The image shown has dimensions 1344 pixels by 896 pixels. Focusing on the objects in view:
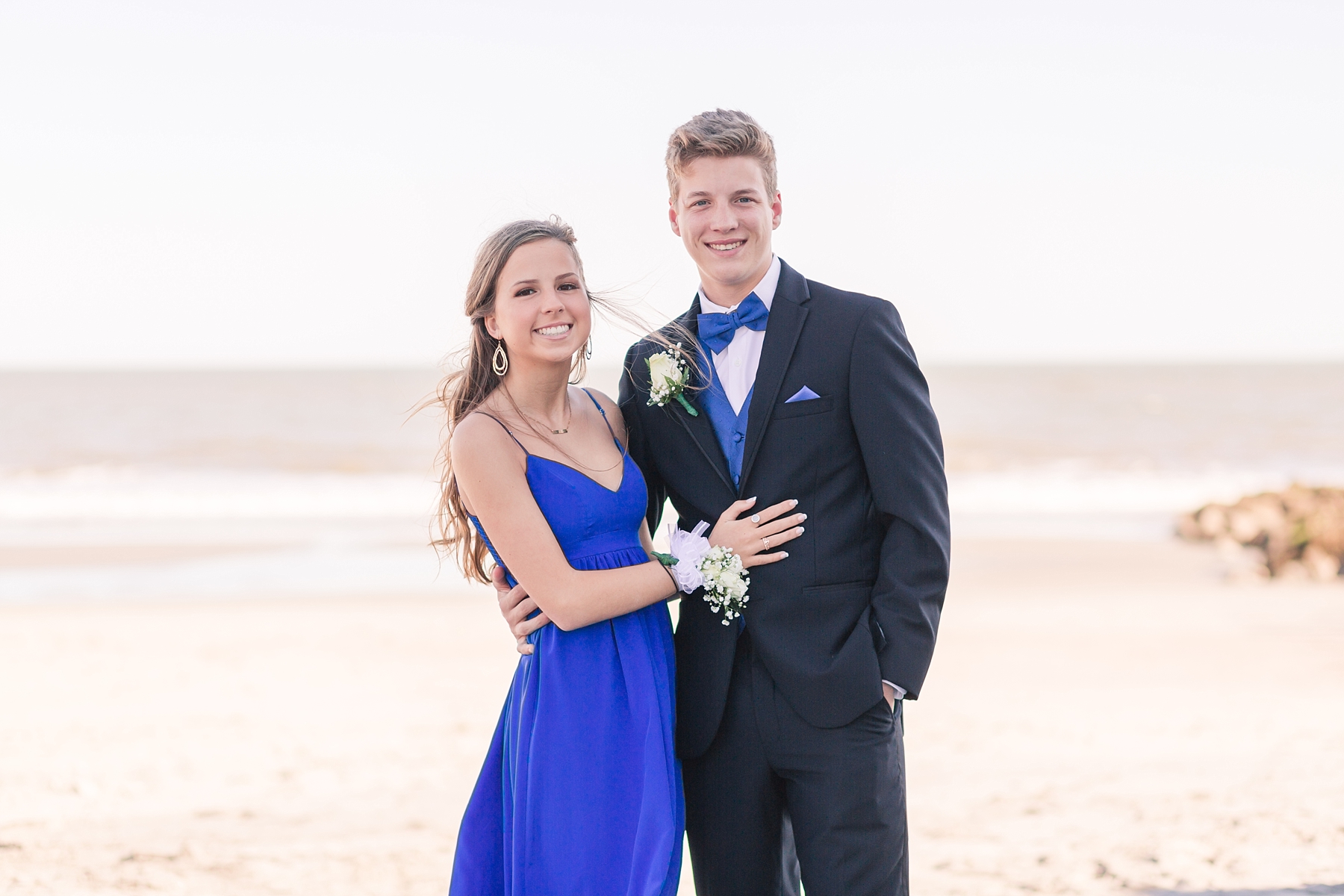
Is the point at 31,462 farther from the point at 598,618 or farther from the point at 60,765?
the point at 598,618

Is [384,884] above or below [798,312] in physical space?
below

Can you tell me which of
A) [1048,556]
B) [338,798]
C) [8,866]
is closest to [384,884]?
[338,798]

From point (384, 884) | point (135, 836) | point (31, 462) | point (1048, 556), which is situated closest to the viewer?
point (384, 884)

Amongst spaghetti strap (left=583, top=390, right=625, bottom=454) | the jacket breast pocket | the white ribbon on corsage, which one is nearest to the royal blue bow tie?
the jacket breast pocket

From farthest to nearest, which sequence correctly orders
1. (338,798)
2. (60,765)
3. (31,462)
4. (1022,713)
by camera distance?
(31,462)
(1022,713)
(60,765)
(338,798)

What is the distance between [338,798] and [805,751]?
133 inches

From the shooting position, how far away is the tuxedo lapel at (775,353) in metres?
2.62

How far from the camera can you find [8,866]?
4445 mm

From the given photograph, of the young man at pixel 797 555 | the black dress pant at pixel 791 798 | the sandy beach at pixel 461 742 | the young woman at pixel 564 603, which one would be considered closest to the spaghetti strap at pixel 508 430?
the young woman at pixel 564 603

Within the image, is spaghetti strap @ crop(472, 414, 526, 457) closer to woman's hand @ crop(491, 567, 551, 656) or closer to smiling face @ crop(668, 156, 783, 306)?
woman's hand @ crop(491, 567, 551, 656)

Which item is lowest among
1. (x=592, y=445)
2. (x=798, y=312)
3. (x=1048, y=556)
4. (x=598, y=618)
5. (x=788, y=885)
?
(x=1048, y=556)

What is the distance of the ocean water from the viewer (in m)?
11.3

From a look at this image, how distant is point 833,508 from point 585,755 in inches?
Result: 34.3

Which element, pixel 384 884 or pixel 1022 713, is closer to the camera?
pixel 384 884
